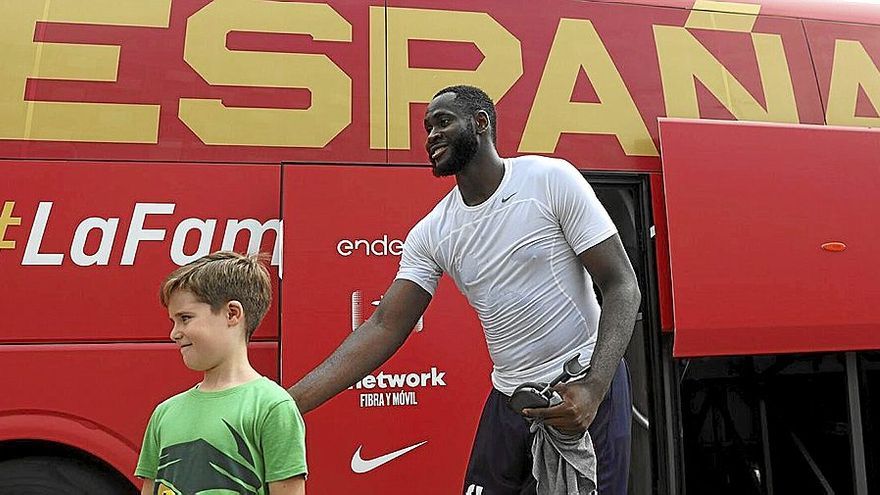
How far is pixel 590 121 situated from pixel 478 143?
151 centimetres

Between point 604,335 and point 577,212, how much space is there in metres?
0.33

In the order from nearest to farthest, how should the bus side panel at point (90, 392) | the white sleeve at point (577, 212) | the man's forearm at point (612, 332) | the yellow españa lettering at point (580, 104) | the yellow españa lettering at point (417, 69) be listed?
the man's forearm at point (612, 332) → the white sleeve at point (577, 212) → the bus side panel at point (90, 392) → the yellow españa lettering at point (417, 69) → the yellow españa lettering at point (580, 104)

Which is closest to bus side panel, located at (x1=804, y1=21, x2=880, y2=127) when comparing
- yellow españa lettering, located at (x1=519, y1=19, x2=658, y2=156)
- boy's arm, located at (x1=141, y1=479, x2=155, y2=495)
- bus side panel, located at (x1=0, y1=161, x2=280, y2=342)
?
yellow españa lettering, located at (x1=519, y1=19, x2=658, y2=156)

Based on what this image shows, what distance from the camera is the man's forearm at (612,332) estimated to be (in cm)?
164

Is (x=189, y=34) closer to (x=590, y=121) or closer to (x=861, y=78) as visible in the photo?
(x=590, y=121)

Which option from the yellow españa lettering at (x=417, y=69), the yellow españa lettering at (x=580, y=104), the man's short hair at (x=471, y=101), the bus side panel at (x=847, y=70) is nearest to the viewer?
the man's short hair at (x=471, y=101)

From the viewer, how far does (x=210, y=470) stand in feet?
4.64

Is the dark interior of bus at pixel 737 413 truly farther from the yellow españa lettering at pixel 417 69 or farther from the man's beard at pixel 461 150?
the man's beard at pixel 461 150

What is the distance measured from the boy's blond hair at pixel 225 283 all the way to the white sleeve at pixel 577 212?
0.77 m

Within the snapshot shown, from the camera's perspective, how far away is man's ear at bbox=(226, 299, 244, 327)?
1.53m

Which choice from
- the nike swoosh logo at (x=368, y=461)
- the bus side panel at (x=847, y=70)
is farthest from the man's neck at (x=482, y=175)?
the bus side panel at (x=847, y=70)

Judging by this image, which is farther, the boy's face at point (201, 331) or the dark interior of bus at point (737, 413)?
the dark interior of bus at point (737, 413)

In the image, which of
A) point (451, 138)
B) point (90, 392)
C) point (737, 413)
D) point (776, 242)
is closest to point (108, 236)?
point (90, 392)

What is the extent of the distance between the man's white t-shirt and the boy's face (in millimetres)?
689
